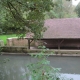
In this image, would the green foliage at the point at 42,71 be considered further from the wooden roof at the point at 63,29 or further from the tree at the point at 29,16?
the wooden roof at the point at 63,29

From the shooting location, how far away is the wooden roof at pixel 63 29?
13.9 m

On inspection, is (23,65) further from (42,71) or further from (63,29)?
(42,71)

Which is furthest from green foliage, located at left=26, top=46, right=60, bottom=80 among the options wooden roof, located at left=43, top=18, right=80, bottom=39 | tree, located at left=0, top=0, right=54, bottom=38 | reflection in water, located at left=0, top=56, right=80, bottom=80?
wooden roof, located at left=43, top=18, right=80, bottom=39

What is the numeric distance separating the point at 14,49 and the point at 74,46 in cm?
507

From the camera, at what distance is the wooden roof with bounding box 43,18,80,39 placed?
13.9 meters

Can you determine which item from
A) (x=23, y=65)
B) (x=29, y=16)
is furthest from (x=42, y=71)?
(x=23, y=65)

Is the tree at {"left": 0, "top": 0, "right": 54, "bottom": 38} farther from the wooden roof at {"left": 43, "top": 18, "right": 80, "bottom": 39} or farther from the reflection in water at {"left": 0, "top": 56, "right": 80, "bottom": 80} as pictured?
the wooden roof at {"left": 43, "top": 18, "right": 80, "bottom": 39}

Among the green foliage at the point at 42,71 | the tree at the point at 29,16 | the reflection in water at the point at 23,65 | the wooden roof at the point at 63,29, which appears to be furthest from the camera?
the wooden roof at the point at 63,29

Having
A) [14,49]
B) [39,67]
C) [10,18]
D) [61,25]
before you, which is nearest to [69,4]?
[61,25]

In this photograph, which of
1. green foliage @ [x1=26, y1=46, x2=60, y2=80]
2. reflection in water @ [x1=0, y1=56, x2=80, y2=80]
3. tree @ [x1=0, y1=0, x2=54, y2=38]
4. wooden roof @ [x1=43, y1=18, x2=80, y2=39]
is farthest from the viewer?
wooden roof @ [x1=43, y1=18, x2=80, y2=39]

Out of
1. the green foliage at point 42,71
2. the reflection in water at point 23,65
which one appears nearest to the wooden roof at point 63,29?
the reflection in water at point 23,65

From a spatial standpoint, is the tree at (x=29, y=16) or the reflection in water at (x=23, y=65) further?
the reflection in water at (x=23, y=65)

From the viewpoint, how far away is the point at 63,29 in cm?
1499

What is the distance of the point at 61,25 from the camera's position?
51.0 ft
